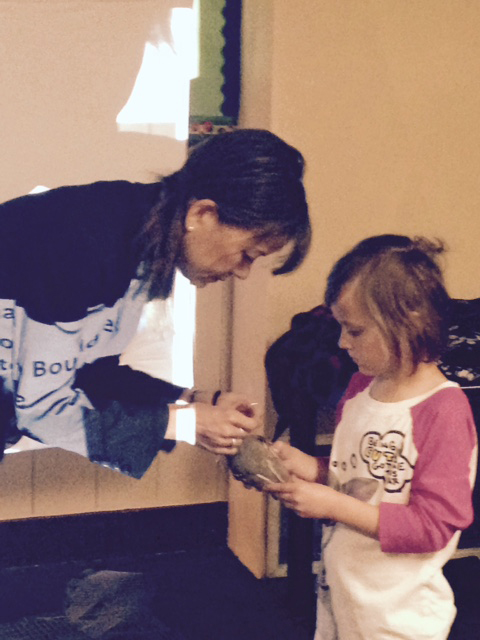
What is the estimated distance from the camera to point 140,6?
2074 millimetres

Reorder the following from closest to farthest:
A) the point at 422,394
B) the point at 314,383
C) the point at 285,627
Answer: the point at 422,394 < the point at 314,383 < the point at 285,627

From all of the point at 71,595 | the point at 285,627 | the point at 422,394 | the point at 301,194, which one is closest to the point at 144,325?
the point at 71,595

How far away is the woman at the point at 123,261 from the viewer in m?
1.28

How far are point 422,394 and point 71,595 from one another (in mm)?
1165

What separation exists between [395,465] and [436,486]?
3.2 inches

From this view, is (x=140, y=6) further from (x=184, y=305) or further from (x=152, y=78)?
(x=184, y=305)

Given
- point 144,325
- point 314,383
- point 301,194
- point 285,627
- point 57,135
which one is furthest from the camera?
point 144,325

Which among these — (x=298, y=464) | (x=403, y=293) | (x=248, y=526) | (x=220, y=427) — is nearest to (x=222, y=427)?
(x=220, y=427)

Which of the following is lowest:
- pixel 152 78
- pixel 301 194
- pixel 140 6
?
pixel 301 194

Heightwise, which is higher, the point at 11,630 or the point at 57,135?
the point at 57,135

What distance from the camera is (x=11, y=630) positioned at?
1851 mm

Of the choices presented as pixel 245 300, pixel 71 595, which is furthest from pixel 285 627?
pixel 245 300

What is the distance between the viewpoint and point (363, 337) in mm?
1243

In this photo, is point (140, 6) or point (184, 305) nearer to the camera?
point (140, 6)
